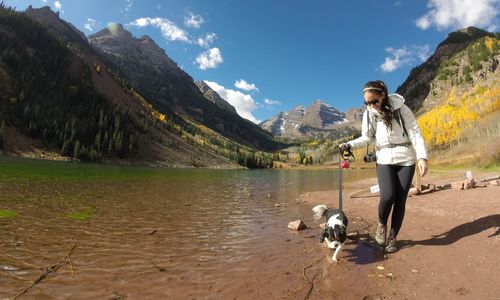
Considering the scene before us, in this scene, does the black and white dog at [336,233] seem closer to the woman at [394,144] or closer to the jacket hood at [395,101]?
the woman at [394,144]

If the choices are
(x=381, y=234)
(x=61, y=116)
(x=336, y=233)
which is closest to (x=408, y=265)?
(x=381, y=234)

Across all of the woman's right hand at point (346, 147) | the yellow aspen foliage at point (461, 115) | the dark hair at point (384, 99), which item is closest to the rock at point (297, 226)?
the woman's right hand at point (346, 147)

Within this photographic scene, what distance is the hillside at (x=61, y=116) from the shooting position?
115 metres

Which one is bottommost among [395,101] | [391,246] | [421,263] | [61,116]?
[421,263]

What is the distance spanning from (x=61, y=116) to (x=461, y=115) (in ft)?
636

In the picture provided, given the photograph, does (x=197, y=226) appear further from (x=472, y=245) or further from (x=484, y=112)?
(x=484, y=112)

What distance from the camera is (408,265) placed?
760 centimetres

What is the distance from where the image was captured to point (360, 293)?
6.22 metres

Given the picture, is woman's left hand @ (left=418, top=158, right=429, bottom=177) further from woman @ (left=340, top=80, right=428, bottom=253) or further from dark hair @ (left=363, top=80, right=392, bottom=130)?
dark hair @ (left=363, top=80, right=392, bottom=130)

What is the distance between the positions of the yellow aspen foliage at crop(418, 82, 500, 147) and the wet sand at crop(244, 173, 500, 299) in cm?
16429

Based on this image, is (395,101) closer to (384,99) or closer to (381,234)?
(384,99)

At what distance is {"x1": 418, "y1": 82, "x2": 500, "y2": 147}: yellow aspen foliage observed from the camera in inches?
6293

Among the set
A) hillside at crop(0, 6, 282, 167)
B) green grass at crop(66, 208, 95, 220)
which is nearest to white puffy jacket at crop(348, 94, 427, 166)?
green grass at crop(66, 208, 95, 220)

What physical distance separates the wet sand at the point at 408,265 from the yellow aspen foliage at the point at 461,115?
164m
